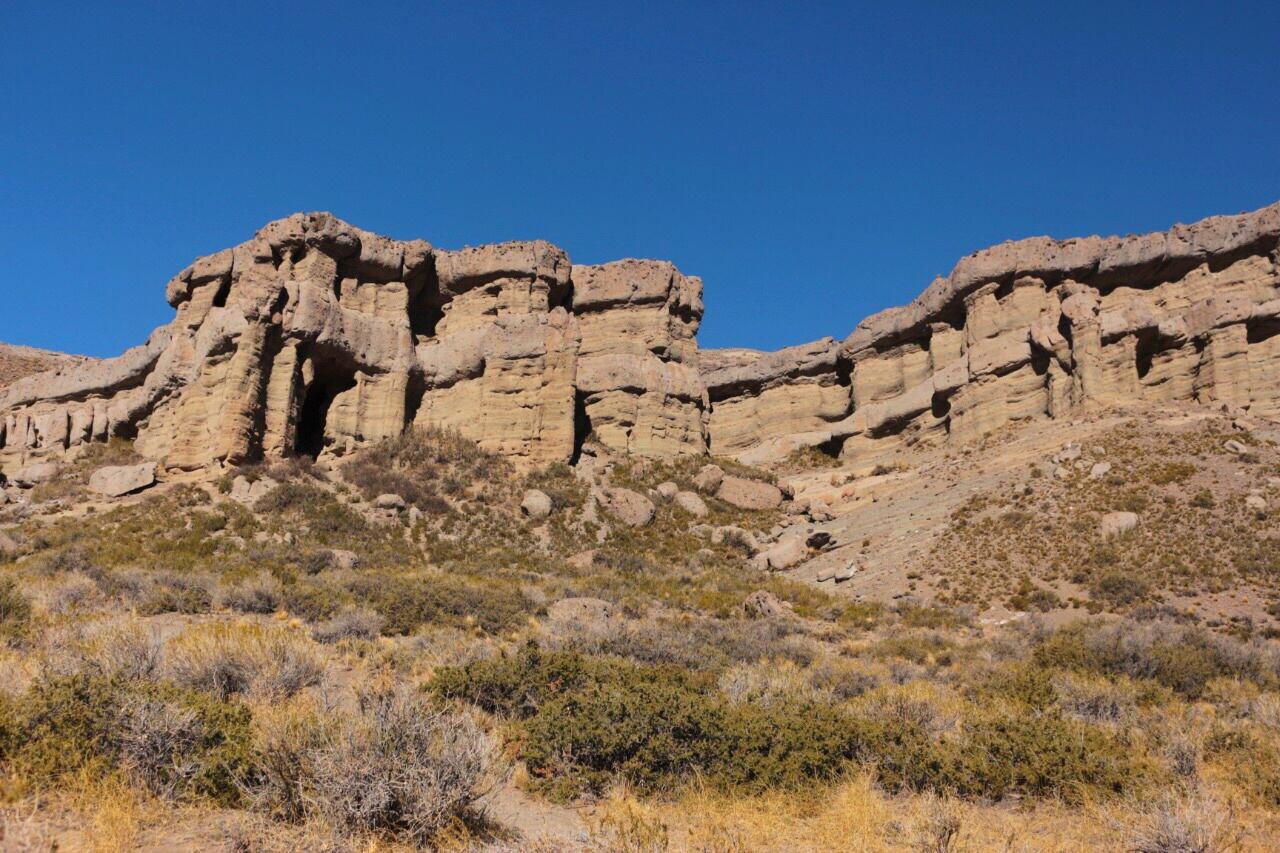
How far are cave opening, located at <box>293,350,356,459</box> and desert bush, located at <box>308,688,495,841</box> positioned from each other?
29.9m

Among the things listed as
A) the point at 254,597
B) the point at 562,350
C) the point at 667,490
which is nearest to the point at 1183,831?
the point at 254,597

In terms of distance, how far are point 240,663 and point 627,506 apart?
75.8 ft

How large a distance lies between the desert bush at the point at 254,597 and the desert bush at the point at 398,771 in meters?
10.4

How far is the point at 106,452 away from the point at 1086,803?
129 ft

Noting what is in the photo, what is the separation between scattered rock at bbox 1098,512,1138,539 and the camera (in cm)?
2475

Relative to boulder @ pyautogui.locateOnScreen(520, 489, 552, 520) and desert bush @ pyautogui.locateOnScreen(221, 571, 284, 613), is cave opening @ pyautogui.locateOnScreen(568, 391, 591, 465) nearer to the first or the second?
boulder @ pyautogui.locateOnScreen(520, 489, 552, 520)

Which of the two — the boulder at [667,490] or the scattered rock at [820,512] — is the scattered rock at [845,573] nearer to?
the scattered rock at [820,512]

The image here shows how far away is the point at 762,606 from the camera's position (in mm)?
21172

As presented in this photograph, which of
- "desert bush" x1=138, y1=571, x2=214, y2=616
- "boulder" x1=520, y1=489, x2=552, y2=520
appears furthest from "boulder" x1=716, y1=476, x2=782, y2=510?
"desert bush" x1=138, y1=571, x2=214, y2=616

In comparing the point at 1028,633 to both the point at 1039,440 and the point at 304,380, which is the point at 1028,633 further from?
the point at 304,380

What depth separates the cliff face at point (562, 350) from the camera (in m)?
31.7

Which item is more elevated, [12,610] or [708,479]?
[708,479]

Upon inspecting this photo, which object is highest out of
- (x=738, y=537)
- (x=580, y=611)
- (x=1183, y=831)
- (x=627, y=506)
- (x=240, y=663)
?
(x=627, y=506)

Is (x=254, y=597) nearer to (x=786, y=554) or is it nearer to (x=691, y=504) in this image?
(x=786, y=554)
